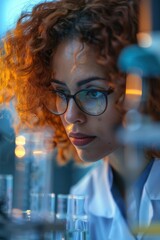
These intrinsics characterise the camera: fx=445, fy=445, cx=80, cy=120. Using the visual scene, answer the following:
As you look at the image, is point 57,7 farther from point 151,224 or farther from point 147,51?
point 151,224

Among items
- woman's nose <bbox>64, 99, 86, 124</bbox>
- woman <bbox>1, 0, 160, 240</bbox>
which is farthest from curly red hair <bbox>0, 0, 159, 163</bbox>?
woman's nose <bbox>64, 99, 86, 124</bbox>

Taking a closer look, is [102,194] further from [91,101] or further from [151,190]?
[91,101]

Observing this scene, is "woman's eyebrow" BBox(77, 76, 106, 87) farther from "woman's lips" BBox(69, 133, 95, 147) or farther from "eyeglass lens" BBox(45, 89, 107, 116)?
"woman's lips" BBox(69, 133, 95, 147)

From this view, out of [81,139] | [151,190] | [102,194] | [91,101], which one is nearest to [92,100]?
[91,101]

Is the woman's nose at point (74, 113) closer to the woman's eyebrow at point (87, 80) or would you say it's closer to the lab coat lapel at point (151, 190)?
the woman's eyebrow at point (87, 80)

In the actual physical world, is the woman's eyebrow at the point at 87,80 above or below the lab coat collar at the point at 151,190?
above

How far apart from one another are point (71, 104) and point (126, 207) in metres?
0.41

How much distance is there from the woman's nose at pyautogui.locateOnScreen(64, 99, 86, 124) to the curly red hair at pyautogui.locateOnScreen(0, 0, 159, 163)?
5.0 inches

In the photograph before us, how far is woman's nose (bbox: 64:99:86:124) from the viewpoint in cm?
111

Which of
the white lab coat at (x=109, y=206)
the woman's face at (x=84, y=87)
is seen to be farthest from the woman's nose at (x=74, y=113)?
the white lab coat at (x=109, y=206)

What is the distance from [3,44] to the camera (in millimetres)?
1289

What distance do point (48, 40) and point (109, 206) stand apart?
56cm

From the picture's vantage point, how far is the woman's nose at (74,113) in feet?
3.64

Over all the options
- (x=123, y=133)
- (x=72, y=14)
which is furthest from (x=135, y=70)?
(x=72, y=14)
